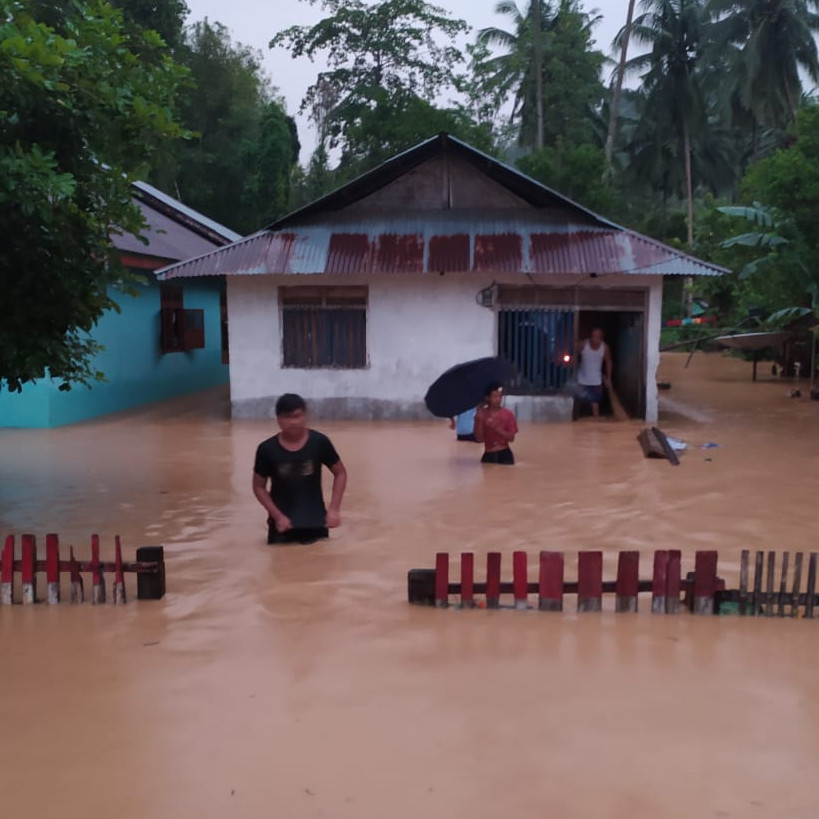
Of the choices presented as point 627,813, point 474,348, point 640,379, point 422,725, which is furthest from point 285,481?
point 640,379

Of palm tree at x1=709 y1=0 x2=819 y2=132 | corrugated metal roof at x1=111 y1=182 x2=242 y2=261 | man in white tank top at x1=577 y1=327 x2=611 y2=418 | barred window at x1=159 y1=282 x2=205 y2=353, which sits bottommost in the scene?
man in white tank top at x1=577 y1=327 x2=611 y2=418

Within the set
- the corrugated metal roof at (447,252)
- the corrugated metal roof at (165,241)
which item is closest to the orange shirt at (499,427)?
the corrugated metal roof at (447,252)

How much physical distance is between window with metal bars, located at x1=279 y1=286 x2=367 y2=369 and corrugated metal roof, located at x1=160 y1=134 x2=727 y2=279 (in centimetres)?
75

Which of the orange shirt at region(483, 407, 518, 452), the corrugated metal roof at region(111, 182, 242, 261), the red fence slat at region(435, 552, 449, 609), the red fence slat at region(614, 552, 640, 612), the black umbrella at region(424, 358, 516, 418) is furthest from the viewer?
the corrugated metal roof at region(111, 182, 242, 261)

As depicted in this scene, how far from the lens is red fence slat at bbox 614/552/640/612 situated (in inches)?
205

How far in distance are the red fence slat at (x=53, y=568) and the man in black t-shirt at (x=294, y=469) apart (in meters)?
1.45

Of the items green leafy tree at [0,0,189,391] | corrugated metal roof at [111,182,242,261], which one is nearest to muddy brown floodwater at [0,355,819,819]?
green leafy tree at [0,0,189,391]

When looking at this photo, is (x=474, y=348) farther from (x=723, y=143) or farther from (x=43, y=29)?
(x=723, y=143)

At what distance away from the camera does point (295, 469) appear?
6312mm

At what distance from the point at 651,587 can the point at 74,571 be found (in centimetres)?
371

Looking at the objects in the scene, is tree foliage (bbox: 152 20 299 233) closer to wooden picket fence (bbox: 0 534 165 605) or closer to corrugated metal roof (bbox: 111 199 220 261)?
corrugated metal roof (bbox: 111 199 220 261)

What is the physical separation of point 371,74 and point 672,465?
84.8ft

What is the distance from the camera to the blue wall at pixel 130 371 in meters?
13.6

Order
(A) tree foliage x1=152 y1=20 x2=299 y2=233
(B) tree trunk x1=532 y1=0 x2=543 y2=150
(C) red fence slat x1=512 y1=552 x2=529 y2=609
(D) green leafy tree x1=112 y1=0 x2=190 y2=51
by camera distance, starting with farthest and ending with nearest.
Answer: (B) tree trunk x1=532 y1=0 x2=543 y2=150 → (A) tree foliage x1=152 y1=20 x2=299 y2=233 → (D) green leafy tree x1=112 y1=0 x2=190 y2=51 → (C) red fence slat x1=512 y1=552 x2=529 y2=609
